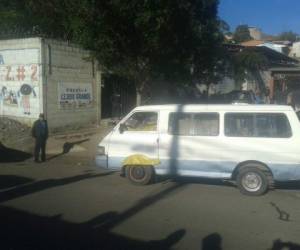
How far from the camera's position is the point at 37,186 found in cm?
1162

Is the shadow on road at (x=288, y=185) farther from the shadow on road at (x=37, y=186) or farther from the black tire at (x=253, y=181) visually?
the shadow on road at (x=37, y=186)

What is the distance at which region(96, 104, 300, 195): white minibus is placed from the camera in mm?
10586

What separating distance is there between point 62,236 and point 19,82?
1424 centimetres

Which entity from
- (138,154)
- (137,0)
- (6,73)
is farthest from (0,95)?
(138,154)

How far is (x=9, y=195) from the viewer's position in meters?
10.6

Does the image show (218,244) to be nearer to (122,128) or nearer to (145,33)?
(122,128)

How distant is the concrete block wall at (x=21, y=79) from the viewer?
2027 cm

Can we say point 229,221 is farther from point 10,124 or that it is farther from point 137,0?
point 10,124

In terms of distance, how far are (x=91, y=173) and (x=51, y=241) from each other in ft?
20.6

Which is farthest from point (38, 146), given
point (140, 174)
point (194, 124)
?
point (194, 124)

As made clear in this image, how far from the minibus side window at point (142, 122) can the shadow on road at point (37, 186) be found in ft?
6.63

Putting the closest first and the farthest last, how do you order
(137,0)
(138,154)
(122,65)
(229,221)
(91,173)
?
(229,221), (138,154), (91,173), (137,0), (122,65)

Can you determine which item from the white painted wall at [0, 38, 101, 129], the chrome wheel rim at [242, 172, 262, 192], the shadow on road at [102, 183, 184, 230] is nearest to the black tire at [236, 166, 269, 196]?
the chrome wheel rim at [242, 172, 262, 192]

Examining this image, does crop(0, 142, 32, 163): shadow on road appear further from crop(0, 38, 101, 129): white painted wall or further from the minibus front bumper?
the minibus front bumper
